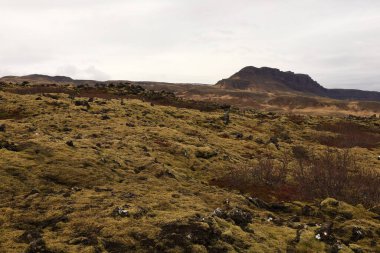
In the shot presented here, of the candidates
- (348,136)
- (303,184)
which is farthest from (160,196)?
(348,136)

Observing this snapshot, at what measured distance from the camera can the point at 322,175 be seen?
95.0 ft

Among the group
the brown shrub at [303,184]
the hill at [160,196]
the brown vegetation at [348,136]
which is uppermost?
the hill at [160,196]

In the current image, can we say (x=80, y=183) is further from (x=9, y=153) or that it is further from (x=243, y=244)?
(x=243, y=244)

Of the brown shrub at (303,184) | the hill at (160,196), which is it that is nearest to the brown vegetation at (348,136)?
the hill at (160,196)

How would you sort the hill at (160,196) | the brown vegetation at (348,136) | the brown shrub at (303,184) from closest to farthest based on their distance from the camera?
the hill at (160,196), the brown shrub at (303,184), the brown vegetation at (348,136)

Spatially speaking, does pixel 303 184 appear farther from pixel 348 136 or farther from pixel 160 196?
pixel 348 136

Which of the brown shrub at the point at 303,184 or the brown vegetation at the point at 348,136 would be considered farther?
the brown vegetation at the point at 348,136

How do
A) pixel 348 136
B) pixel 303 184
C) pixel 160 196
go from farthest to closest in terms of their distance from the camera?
1. pixel 348 136
2. pixel 303 184
3. pixel 160 196

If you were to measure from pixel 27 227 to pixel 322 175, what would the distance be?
22298 millimetres

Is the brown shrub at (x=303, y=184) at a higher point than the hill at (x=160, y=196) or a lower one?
lower

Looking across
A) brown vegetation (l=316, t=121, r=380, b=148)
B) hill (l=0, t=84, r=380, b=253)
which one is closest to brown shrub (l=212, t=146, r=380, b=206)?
hill (l=0, t=84, r=380, b=253)

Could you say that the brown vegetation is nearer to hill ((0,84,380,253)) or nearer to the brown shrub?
hill ((0,84,380,253))

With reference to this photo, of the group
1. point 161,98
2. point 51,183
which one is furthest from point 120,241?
point 161,98

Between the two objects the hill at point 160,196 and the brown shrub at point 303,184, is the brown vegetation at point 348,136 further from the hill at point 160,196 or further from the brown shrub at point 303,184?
the brown shrub at point 303,184
